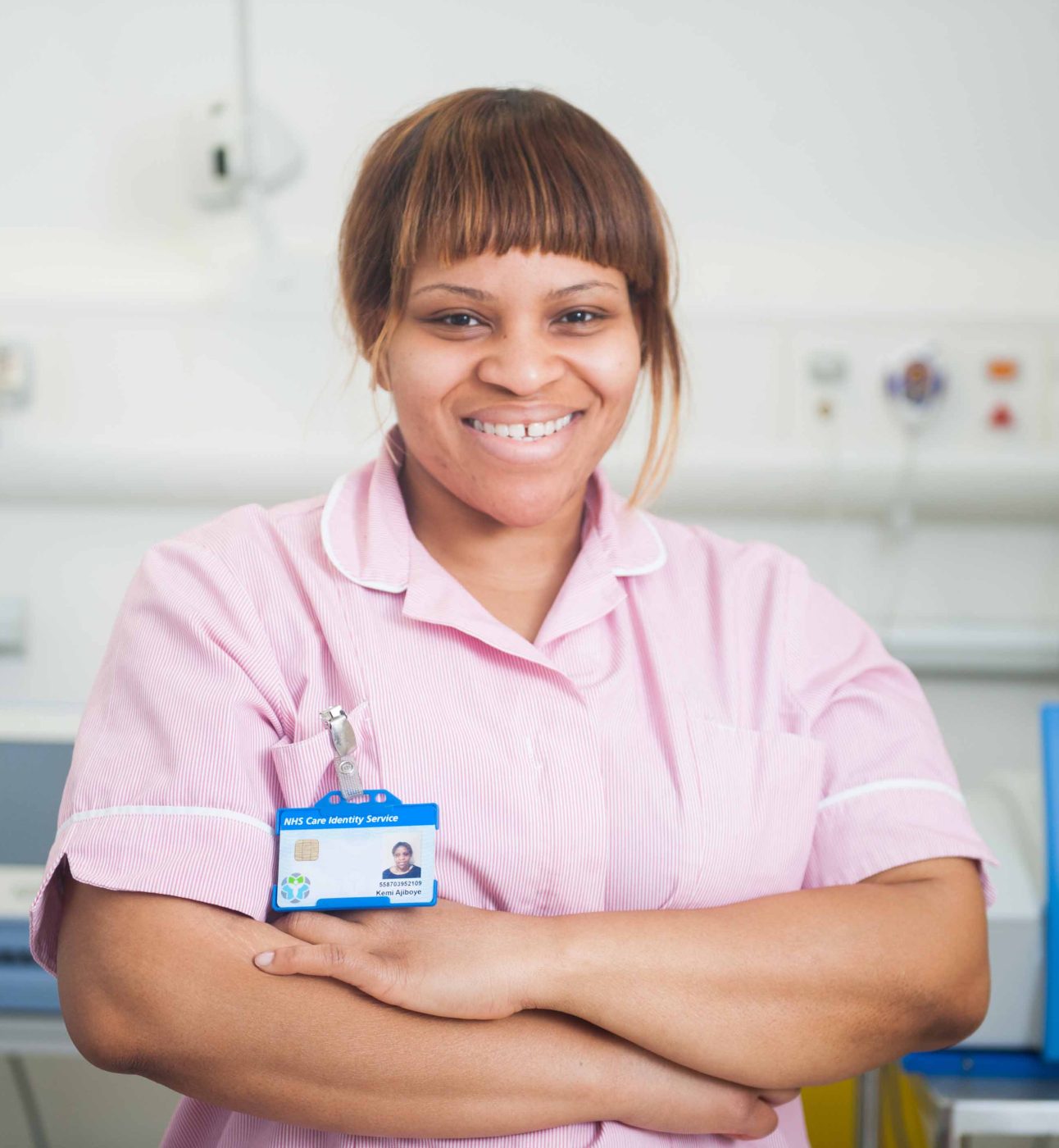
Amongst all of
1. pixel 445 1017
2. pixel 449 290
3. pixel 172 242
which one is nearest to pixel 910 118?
pixel 172 242

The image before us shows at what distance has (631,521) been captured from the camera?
51.2 inches

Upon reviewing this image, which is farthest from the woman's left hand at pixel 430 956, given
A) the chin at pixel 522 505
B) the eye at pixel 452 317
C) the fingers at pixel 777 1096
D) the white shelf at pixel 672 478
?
the white shelf at pixel 672 478

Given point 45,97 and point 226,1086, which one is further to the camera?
point 45,97

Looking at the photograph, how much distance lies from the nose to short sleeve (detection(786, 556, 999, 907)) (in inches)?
13.2

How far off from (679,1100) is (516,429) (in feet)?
1.93

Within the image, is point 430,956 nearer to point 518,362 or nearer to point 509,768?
point 509,768

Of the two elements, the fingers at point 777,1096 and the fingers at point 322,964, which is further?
the fingers at point 777,1096

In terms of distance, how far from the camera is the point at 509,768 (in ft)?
3.45

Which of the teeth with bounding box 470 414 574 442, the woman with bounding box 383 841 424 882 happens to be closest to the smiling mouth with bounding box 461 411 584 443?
the teeth with bounding box 470 414 574 442

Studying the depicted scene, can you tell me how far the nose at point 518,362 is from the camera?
3.59 ft

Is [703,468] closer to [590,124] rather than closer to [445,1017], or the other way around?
[590,124]

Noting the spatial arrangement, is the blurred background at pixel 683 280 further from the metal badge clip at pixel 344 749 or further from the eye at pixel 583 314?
the metal badge clip at pixel 344 749

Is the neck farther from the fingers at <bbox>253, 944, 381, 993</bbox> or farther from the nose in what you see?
the fingers at <bbox>253, 944, 381, 993</bbox>

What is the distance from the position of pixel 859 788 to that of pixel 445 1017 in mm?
439
